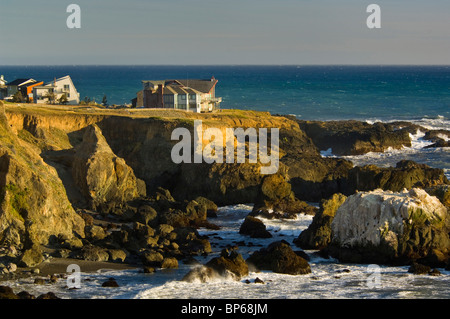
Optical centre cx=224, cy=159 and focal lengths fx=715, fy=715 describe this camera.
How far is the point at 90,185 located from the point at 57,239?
38.6ft

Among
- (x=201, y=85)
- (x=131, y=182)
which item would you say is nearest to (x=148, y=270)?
(x=131, y=182)

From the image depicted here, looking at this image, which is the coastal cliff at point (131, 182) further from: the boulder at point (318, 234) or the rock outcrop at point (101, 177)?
the boulder at point (318, 234)

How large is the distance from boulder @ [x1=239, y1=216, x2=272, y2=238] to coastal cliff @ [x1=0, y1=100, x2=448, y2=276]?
3167mm

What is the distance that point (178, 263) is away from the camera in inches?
1483

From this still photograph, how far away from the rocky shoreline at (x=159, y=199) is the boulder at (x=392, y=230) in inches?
2.4

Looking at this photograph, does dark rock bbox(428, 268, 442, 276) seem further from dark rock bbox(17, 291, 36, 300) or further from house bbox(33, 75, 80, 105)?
house bbox(33, 75, 80, 105)

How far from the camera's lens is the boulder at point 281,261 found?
3609 centimetres

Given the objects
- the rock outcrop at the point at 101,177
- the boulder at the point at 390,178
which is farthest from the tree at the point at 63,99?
the boulder at the point at 390,178

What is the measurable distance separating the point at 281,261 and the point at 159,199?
55.8ft

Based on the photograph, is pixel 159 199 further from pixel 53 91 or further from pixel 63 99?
pixel 53 91

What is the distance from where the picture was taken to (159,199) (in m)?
51.4

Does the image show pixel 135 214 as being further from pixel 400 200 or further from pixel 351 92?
pixel 351 92

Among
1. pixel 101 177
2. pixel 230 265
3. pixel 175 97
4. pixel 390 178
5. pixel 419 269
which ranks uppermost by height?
pixel 175 97
